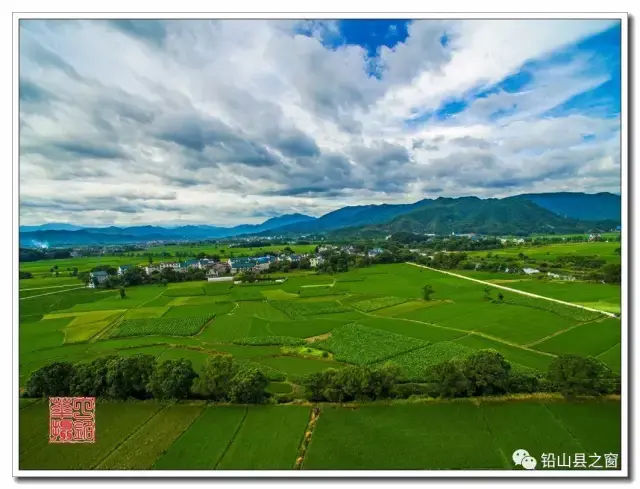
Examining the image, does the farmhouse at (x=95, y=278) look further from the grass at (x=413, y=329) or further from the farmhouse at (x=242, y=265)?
the grass at (x=413, y=329)

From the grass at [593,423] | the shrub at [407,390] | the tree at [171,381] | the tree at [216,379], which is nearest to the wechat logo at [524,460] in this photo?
the grass at [593,423]

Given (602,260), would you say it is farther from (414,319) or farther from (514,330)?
(414,319)

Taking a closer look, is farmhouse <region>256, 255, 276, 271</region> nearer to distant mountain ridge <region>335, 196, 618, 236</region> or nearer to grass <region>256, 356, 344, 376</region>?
grass <region>256, 356, 344, 376</region>

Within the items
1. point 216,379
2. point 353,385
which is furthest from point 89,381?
point 353,385

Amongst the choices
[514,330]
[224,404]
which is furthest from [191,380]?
[514,330]

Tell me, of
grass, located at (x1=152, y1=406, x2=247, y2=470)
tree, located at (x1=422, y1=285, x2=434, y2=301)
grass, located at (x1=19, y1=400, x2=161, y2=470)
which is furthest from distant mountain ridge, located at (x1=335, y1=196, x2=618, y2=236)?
grass, located at (x1=19, y1=400, x2=161, y2=470)

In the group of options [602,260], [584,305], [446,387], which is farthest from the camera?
[602,260]
